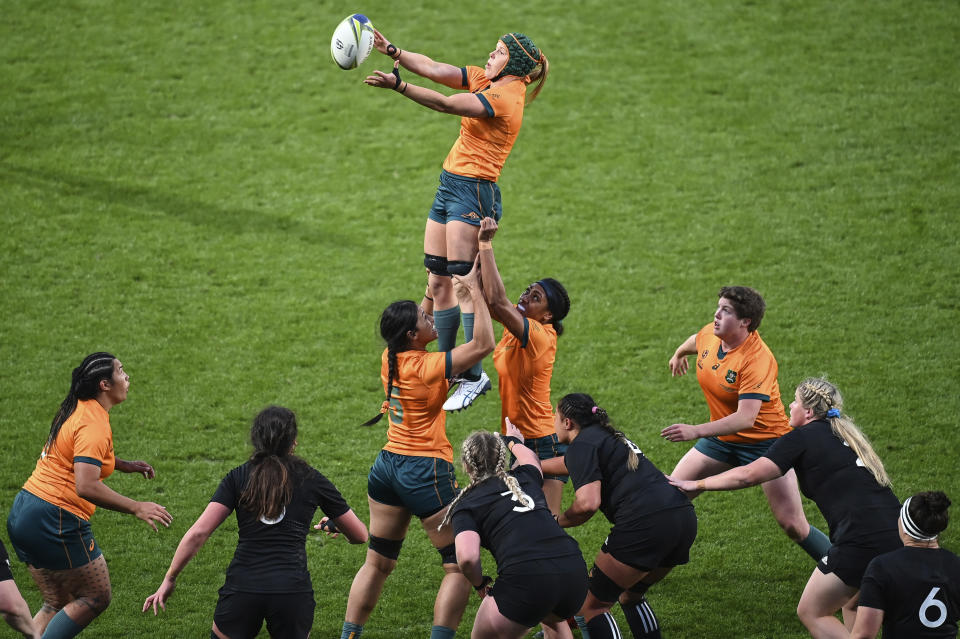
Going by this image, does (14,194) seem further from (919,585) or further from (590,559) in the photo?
(919,585)

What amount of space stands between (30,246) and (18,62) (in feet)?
16.5

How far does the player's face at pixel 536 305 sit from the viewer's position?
22.5 feet

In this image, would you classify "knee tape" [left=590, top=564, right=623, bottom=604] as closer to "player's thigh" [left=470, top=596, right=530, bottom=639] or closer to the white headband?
"player's thigh" [left=470, top=596, right=530, bottom=639]

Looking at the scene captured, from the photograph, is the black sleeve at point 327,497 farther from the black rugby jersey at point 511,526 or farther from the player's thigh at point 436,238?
the player's thigh at point 436,238

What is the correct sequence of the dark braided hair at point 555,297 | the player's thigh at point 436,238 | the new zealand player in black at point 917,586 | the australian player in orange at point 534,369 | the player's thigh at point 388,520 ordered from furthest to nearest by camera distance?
1. the player's thigh at point 436,238
2. the dark braided hair at point 555,297
3. the australian player in orange at point 534,369
4. the player's thigh at point 388,520
5. the new zealand player in black at point 917,586

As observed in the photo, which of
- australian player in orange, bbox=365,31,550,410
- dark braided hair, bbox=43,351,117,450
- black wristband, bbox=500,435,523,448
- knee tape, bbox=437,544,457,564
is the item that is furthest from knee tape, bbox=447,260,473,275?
dark braided hair, bbox=43,351,117,450

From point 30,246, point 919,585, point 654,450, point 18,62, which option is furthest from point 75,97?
point 919,585

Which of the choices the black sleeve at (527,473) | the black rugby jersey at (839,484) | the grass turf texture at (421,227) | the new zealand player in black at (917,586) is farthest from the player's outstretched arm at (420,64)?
the new zealand player in black at (917,586)

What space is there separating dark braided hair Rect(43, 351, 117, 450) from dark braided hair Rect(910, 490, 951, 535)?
4.54 m

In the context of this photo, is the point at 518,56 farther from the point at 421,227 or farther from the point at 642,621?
the point at 421,227

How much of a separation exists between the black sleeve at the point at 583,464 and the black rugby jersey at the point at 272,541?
1.49 m

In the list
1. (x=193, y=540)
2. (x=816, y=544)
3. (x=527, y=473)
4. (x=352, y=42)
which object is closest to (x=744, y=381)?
(x=816, y=544)

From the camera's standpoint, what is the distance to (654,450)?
9.37 m

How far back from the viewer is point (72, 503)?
20.1 ft
